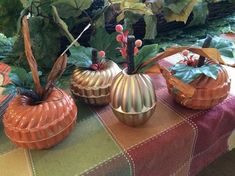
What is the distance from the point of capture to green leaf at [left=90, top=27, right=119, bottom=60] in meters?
0.58

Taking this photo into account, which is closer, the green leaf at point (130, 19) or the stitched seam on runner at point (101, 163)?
the stitched seam on runner at point (101, 163)

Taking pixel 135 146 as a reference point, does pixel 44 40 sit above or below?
above

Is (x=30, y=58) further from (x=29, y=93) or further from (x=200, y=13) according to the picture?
(x=200, y=13)

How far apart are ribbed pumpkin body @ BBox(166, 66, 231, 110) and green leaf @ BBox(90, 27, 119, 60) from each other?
18 cm

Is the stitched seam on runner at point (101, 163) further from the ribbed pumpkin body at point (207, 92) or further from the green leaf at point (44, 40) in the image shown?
the green leaf at point (44, 40)

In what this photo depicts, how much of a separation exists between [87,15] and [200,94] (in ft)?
1.06

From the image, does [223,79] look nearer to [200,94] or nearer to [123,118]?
[200,94]

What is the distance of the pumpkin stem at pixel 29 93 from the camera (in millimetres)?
399

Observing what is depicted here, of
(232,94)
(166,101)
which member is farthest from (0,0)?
(232,94)

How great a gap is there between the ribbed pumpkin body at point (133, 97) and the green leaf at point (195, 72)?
67 mm

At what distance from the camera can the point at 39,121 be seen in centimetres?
39

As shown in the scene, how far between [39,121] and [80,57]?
0.17 m

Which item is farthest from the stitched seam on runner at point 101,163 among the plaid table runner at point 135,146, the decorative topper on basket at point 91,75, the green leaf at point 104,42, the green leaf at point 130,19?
the green leaf at point 130,19

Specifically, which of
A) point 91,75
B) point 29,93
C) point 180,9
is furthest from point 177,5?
point 29,93
